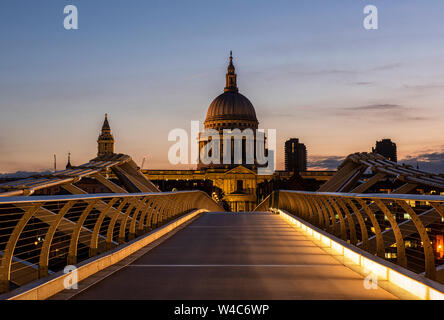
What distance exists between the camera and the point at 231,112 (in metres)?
163

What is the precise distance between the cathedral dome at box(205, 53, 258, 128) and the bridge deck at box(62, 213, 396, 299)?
487ft

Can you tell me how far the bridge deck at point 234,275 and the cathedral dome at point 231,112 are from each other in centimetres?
14841

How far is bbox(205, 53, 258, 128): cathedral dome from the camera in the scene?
6314 inches

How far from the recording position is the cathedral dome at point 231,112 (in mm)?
160375

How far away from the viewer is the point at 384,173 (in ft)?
125

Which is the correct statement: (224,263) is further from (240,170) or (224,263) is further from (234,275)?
(240,170)

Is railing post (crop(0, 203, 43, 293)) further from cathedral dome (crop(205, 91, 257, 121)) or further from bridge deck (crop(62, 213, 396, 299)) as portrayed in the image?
cathedral dome (crop(205, 91, 257, 121))

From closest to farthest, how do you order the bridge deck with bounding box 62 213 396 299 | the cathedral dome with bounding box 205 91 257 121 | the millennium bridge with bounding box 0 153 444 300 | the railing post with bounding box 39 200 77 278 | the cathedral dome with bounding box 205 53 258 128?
the millennium bridge with bounding box 0 153 444 300
the railing post with bounding box 39 200 77 278
the bridge deck with bounding box 62 213 396 299
the cathedral dome with bounding box 205 53 258 128
the cathedral dome with bounding box 205 91 257 121

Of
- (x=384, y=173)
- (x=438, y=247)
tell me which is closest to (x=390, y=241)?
(x=384, y=173)

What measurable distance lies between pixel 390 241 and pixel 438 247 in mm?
32027
